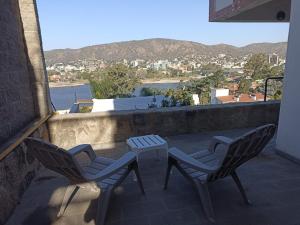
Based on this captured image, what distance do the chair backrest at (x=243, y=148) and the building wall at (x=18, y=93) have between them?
2.17 m

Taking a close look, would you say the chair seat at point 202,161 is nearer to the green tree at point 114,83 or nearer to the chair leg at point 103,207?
the chair leg at point 103,207

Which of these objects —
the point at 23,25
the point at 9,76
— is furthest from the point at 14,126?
the point at 23,25

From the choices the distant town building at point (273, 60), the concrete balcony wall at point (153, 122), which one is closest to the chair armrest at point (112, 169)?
the concrete balcony wall at point (153, 122)

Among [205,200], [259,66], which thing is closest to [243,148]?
[205,200]

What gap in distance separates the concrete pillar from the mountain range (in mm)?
114875

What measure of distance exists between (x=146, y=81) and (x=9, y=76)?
83.2 m

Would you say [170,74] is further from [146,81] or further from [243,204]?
[243,204]

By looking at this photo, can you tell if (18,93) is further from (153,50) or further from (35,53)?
(153,50)

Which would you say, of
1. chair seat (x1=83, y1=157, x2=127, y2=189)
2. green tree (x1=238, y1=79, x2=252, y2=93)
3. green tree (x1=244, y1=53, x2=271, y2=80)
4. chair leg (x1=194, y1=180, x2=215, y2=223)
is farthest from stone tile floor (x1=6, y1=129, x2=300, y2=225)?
green tree (x1=244, y1=53, x2=271, y2=80)

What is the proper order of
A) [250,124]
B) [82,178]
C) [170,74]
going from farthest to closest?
[170,74], [250,124], [82,178]

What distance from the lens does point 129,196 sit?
3.04 metres

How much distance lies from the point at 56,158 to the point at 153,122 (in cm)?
309

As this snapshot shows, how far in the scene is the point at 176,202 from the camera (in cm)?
285

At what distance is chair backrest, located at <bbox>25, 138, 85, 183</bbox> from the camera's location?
2248 millimetres
